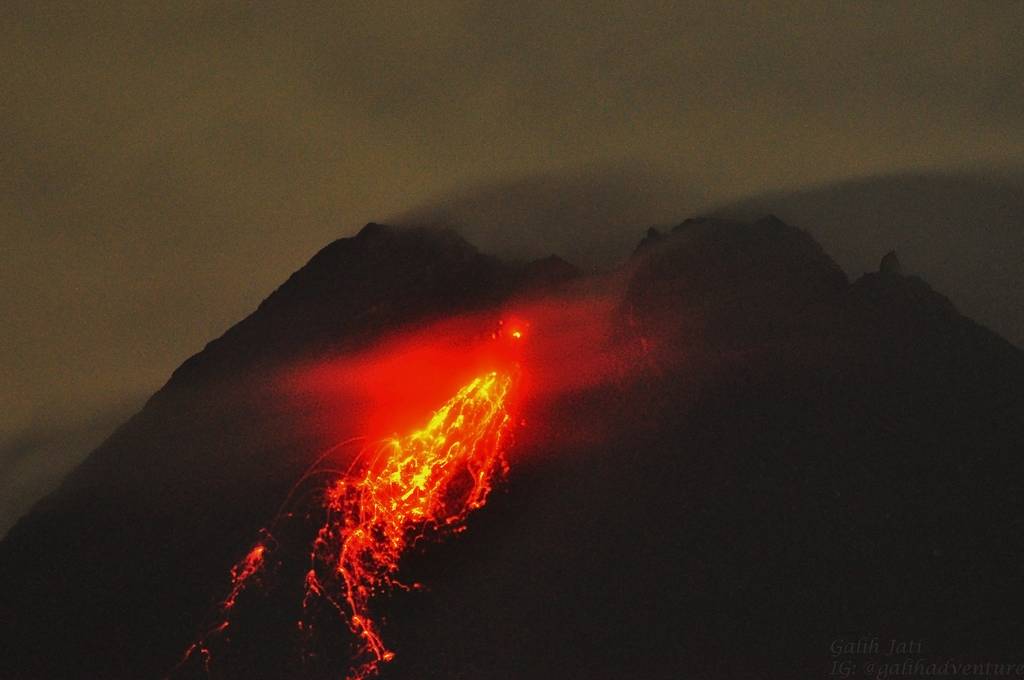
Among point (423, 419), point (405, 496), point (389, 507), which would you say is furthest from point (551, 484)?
point (423, 419)

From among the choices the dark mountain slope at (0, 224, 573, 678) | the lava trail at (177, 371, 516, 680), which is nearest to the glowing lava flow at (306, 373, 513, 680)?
the lava trail at (177, 371, 516, 680)

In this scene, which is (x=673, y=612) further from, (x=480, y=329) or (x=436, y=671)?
(x=480, y=329)

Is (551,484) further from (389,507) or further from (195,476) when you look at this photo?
(195,476)

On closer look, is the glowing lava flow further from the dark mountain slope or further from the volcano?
the dark mountain slope

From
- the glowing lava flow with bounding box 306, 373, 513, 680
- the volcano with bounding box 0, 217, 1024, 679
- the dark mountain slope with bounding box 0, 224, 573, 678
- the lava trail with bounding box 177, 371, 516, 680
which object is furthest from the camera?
the dark mountain slope with bounding box 0, 224, 573, 678

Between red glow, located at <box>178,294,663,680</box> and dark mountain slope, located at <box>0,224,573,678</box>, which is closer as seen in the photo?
red glow, located at <box>178,294,663,680</box>

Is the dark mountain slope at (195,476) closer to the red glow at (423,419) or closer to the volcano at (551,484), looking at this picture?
the volcano at (551,484)

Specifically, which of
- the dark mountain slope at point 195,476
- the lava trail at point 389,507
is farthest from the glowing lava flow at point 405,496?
the dark mountain slope at point 195,476
